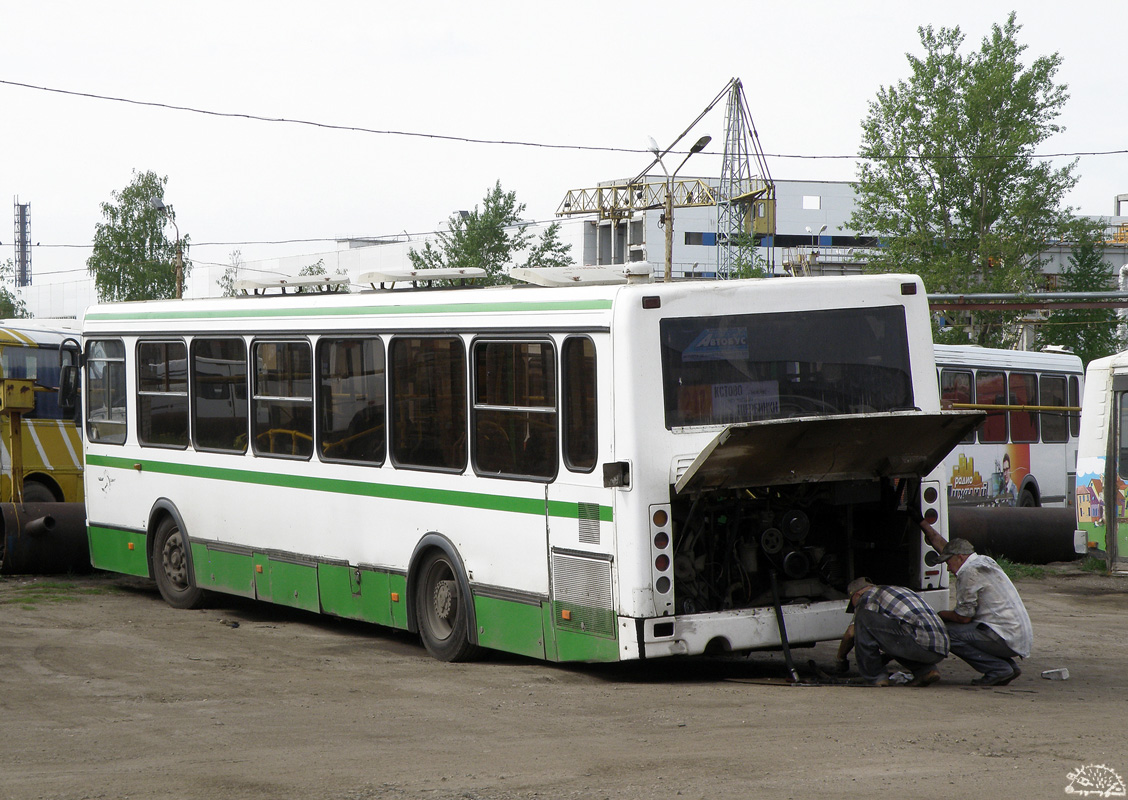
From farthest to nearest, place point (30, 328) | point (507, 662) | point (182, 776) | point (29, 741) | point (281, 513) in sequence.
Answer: point (30, 328) → point (281, 513) → point (507, 662) → point (29, 741) → point (182, 776)

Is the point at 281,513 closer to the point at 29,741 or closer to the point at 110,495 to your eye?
the point at 110,495

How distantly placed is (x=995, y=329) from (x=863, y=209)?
14.6 ft

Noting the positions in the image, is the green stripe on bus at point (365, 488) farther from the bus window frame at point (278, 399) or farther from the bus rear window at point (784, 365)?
the bus rear window at point (784, 365)

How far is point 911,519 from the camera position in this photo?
959 cm

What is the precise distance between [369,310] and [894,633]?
4781 mm

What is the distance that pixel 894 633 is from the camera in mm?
8891

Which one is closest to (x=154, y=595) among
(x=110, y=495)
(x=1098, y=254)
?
(x=110, y=495)

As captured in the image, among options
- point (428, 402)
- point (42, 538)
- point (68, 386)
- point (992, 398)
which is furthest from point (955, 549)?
point (992, 398)

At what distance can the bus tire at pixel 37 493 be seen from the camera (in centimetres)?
1751

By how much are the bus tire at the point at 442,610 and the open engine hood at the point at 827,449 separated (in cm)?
235

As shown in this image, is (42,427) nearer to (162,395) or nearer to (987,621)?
(162,395)

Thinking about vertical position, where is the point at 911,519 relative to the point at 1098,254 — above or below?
below

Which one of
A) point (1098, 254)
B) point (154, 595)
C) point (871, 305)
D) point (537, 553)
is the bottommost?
point (154, 595)

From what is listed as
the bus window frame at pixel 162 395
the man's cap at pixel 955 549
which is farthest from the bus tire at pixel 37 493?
the man's cap at pixel 955 549
